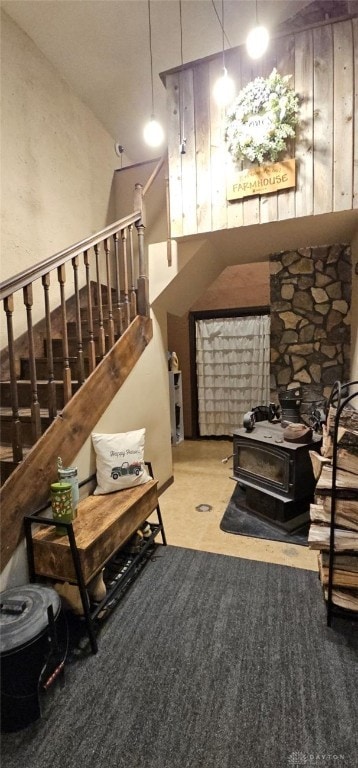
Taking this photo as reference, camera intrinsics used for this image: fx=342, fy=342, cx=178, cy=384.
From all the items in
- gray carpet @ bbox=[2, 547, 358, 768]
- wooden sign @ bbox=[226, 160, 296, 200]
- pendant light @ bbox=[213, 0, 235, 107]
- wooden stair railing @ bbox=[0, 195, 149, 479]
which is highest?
pendant light @ bbox=[213, 0, 235, 107]

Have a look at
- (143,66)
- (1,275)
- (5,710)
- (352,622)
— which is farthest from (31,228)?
(352,622)

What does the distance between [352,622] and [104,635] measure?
4.19 ft

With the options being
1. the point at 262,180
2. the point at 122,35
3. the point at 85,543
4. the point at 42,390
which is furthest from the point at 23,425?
the point at 122,35

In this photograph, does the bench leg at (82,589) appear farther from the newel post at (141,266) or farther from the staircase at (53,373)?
the newel post at (141,266)

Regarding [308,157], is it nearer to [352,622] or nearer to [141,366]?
[141,366]

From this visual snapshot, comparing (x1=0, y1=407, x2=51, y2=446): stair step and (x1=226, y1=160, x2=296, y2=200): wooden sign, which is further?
(x1=226, y1=160, x2=296, y2=200): wooden sign

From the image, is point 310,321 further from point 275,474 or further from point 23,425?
point 23,425

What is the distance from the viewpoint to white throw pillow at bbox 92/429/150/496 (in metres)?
2.21

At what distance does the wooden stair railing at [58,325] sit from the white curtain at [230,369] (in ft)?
5.85

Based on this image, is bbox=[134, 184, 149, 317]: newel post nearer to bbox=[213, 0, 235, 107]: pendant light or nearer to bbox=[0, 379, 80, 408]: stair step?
bbox=[213, 0, 235, 107]: pendant light

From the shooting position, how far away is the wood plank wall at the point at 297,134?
7.37 ft

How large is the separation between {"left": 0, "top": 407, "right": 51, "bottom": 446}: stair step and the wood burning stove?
1716 mm

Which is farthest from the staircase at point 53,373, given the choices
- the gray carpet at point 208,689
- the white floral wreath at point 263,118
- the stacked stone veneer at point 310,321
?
the stacked stone veneer at point 310,321

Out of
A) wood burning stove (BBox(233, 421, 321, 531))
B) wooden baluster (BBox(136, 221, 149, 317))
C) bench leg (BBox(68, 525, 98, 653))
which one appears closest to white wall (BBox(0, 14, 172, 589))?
wooden baluster (BBox(136, 221, 149, 317))
